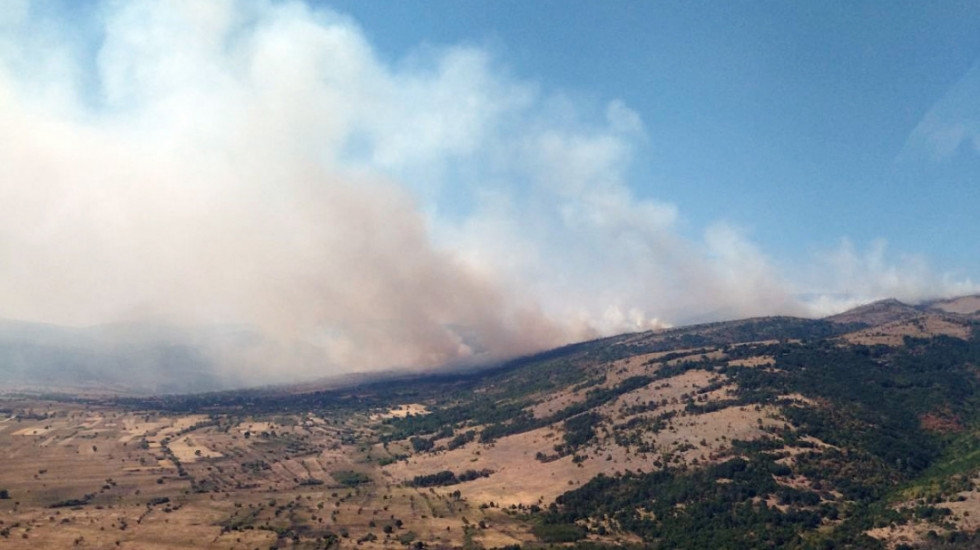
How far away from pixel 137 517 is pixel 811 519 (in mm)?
146219

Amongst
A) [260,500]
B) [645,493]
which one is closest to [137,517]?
[260,500]

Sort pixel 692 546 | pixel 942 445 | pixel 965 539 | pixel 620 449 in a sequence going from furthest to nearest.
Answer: pixel 620 449 → pixel 942 445 → pixel 692 546 → pixel 965 539

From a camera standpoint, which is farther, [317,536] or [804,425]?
[804,425]

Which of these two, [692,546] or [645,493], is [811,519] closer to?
[692,546]

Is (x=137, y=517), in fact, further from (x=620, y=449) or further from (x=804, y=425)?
(x=804, y=425)

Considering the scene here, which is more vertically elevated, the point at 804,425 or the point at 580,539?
the point at 804,425

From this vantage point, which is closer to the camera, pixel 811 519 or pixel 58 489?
pixel 811 519

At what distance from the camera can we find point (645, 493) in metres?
165

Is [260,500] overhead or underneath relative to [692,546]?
overhead

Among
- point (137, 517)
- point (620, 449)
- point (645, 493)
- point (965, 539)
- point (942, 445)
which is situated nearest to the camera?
point (965, 539)

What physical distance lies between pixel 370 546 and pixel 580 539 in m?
43.9

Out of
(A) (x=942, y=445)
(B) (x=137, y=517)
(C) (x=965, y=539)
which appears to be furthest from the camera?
(A) (x=942, y=445)

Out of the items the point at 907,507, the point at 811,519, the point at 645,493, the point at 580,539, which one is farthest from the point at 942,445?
the point at 580,539

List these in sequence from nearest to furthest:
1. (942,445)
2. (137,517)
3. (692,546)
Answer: (692,546), (137,517), (942,445)
